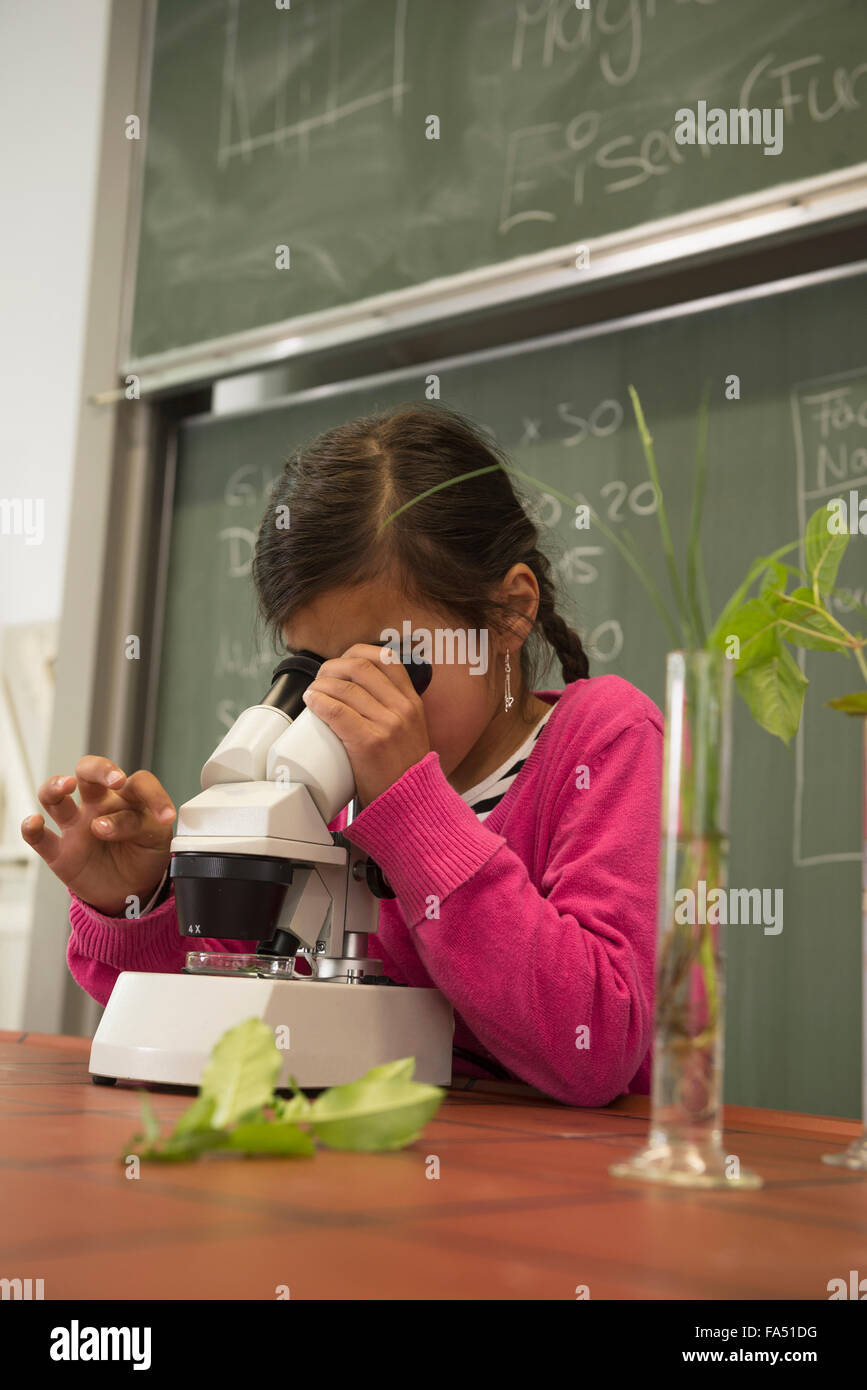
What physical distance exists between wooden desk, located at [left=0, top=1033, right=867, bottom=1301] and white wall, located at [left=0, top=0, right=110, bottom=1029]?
2211 millimetres

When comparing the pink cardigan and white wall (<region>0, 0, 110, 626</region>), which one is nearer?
the pink cardigan

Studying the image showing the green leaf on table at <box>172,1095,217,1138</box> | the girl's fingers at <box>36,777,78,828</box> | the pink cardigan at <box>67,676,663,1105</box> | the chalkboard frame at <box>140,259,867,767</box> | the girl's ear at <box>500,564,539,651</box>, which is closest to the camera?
the green leaf on table at <box>172,1095,217,1138</box>

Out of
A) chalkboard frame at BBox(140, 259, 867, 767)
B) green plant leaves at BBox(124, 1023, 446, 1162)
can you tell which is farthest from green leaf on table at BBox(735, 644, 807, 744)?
chalkboard frame at BBox(140, 259, 867, 767)

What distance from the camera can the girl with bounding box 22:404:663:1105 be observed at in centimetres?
96

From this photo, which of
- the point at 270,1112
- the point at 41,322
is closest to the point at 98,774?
the point at 270,1112

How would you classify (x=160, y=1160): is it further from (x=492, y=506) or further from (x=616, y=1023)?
(x=492, y=506)

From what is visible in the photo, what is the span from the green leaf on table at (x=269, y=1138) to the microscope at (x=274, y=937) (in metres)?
0.23

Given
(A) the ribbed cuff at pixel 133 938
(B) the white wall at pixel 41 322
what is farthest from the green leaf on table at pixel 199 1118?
(B) the white wall at pixel 41 322

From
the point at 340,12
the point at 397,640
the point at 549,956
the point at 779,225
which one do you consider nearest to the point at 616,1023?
the point at 549,956

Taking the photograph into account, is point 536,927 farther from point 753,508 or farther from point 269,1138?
point 753,508

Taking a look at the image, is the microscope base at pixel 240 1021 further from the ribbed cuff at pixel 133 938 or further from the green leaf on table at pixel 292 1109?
the ribbed cuff at pixel 133 938

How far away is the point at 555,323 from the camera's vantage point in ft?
7.06

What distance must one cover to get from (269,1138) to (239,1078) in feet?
0.10

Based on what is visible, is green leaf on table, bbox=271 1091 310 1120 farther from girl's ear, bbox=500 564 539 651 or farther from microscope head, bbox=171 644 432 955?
girl's ear, bbox=500 564 539 651
